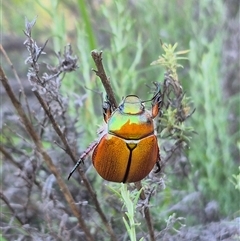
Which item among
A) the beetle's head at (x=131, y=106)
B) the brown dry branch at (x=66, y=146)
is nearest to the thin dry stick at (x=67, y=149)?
the brown dry branch at (x=66, y=146)

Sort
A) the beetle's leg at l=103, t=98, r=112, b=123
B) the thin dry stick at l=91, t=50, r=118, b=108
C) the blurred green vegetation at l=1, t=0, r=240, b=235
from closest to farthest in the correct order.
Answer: the thin dry stick at l=91, t=50, r=118, b=108 → the beetle's leg at l=103, t=98, r=112, b=123 → the blurred green vegetation at l=1, t=0, r=240, b=235

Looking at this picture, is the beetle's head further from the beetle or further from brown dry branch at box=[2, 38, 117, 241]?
brown dry branch at box=[2, 38, 117, 241]

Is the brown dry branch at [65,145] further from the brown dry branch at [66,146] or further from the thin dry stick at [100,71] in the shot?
the thin dry stick at [100,71]

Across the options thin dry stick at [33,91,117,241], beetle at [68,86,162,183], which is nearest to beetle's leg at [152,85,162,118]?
beetle at [68,86,162,183]

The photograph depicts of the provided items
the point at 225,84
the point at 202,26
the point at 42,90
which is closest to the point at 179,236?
the point at 42,90

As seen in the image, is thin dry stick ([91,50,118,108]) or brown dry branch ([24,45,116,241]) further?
brown dry branch ([24,45,116,241])

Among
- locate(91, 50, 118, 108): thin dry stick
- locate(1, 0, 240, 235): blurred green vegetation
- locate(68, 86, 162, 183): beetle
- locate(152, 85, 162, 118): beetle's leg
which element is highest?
locate(1, 0, 240, 235): blurred green vegetation

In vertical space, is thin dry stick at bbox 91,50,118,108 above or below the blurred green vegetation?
below

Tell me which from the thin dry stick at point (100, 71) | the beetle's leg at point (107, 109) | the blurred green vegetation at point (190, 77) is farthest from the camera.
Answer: the blurred green vegetation at point (190, 77)

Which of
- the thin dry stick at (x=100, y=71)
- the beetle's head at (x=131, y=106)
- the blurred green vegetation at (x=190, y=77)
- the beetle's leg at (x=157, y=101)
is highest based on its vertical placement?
the blurred green vegetation at (x=190, y=77)

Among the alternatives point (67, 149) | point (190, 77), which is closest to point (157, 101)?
point (67, 149)

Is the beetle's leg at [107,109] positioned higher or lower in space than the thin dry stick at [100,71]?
higher
